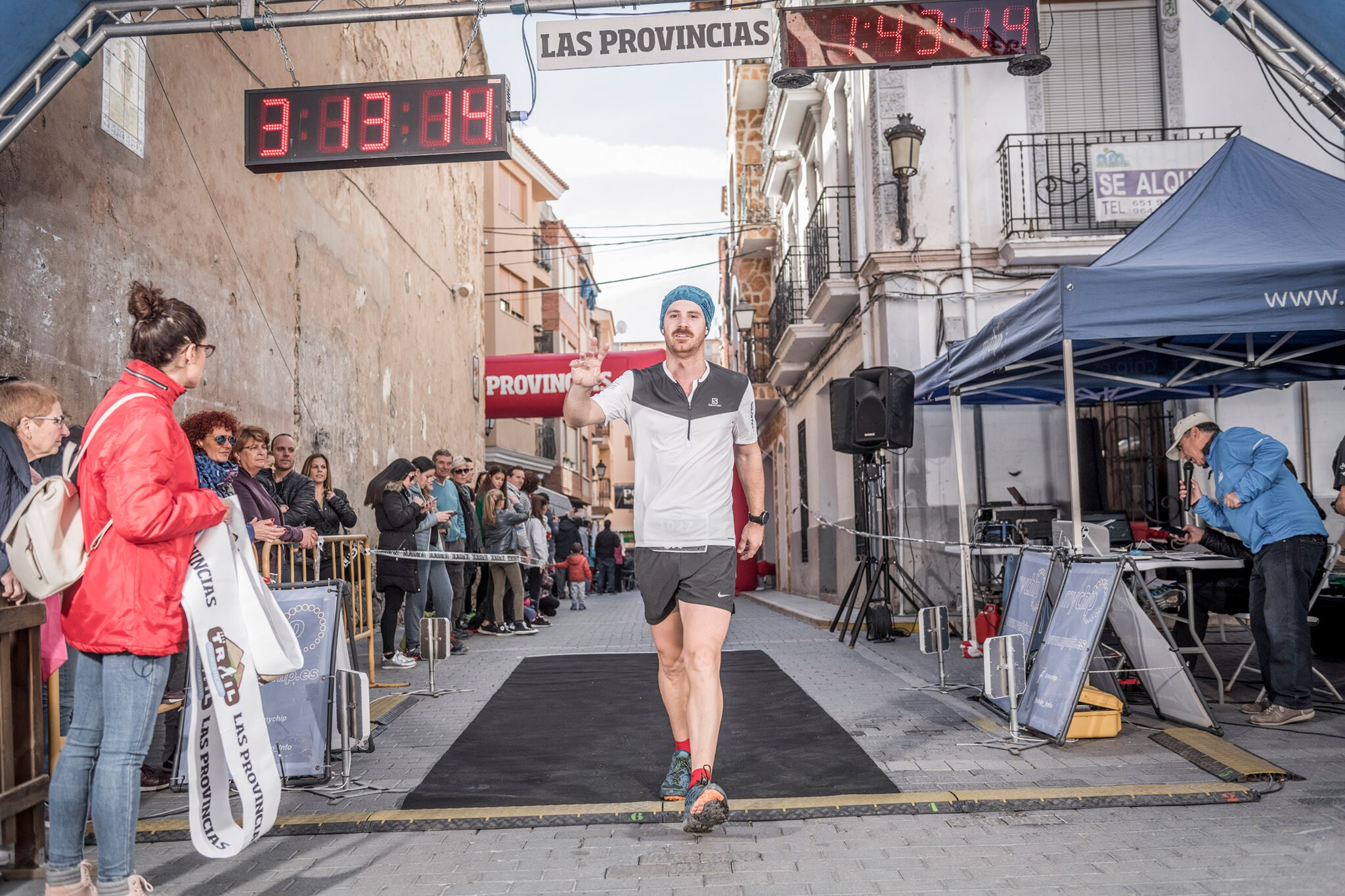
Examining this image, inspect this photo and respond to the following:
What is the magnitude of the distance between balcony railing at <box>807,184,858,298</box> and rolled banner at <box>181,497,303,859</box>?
42.4 ft

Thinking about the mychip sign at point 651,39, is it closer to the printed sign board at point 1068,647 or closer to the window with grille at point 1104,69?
the printed sign board at point 1068,647

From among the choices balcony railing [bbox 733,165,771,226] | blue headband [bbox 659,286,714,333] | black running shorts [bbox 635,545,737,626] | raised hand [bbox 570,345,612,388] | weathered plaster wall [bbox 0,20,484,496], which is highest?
balcony railing [bbox 733,165,771,226]

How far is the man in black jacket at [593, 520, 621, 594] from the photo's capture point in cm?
2788

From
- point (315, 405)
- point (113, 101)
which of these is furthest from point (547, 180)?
point (113, 101)

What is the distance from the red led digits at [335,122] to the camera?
817 centimetres

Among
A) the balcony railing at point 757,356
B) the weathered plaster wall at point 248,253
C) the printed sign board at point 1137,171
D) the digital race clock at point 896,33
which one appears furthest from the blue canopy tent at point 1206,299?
the balcony railing at point 757,356

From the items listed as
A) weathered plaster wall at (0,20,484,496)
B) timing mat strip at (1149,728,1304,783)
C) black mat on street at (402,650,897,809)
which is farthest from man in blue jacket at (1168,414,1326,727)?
weathered plaster wall at (0,20,484,496)

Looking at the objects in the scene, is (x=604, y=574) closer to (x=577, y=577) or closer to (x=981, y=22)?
(x=577, y=577)

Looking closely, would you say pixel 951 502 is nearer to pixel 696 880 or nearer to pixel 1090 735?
pixel 1090 735

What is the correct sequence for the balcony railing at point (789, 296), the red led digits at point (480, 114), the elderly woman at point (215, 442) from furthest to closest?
the balcony railing at point (789, 296) → the red led digits at point (480, 114) → the elderly woman at point (215, 442)

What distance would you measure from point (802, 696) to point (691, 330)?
12.3ft

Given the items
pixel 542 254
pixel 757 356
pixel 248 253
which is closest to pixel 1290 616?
pixel 248 253

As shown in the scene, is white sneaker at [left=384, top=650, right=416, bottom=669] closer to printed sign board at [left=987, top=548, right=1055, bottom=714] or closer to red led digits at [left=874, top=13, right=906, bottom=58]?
printed sign board at [left=987, top=548, right=1055, bottom=714]

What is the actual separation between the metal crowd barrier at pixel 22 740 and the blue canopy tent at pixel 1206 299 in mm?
5252
